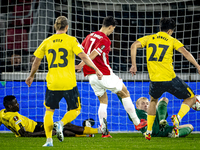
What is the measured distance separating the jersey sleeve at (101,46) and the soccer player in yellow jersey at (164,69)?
610 millimetres

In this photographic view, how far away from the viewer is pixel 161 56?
179 inches

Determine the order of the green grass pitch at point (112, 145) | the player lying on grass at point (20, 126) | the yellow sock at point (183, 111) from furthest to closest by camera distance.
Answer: the player lying on grass at point (20, 126)
the yellow sock at point (183, 111)
the green grass pitch at point (112, 145)

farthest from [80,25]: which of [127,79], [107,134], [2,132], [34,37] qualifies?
[107,134]

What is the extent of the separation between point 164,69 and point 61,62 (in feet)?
4.58

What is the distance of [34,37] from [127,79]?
114 inches

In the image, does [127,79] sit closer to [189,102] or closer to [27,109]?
[27,109]

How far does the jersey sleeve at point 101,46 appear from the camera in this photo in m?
5.01

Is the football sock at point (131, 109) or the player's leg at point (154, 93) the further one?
the football sock at point (131, 109)

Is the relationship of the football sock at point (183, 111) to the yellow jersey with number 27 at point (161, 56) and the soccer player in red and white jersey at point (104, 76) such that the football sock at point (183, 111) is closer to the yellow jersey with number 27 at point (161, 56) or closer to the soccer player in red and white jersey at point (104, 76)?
the yellow jersey with number 27 at point (161, 56)

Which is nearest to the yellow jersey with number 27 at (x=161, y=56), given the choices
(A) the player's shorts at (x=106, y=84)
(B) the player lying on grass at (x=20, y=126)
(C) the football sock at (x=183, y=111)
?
(C) the football sock at (x=183, y=111)

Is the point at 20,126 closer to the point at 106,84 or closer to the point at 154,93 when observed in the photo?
the point at 106,84

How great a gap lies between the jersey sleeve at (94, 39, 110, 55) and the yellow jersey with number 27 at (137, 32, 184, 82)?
75cm

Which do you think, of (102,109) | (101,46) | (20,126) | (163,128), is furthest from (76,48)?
(20,126)

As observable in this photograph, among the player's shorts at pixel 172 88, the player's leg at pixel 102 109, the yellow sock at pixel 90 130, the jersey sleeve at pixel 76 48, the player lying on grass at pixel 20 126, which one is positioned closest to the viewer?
the jersey sleeve at pixel 76 48
